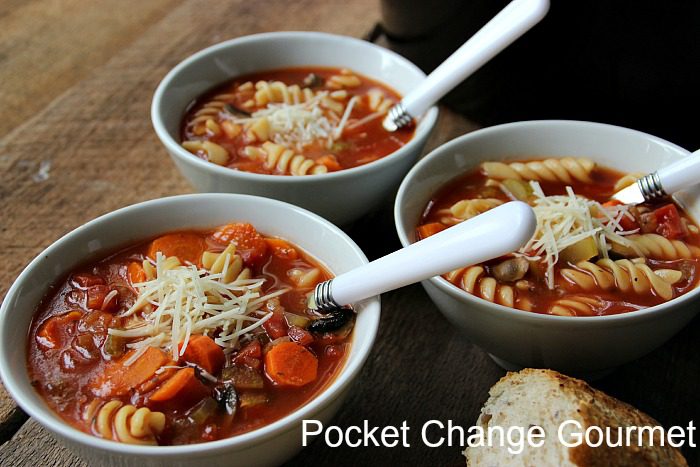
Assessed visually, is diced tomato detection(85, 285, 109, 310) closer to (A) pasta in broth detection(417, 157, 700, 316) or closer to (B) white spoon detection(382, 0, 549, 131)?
(A) pasta in broth detection(417, 157, 700, 316)

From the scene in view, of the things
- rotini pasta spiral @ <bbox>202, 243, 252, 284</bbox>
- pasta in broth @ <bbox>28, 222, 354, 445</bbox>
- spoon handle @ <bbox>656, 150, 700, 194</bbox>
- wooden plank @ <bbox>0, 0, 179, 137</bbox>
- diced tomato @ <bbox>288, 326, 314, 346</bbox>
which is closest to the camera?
pasta in broth @ <bbox>28, 222, 354, 445</bbox>

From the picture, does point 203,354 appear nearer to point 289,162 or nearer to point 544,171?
point 289,162

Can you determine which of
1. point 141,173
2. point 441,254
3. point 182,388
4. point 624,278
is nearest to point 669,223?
point 624,278

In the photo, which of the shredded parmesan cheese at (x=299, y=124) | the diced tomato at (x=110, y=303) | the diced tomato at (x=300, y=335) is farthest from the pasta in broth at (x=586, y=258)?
the diced tomato at (x=110, y=303)

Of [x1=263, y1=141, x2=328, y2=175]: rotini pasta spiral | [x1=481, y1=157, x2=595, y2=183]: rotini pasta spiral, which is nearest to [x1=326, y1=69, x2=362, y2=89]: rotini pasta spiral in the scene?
[x1=263, y1=141, x2=328, y2=175]: rotini pasta spiral

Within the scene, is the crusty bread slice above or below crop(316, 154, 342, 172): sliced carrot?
below
